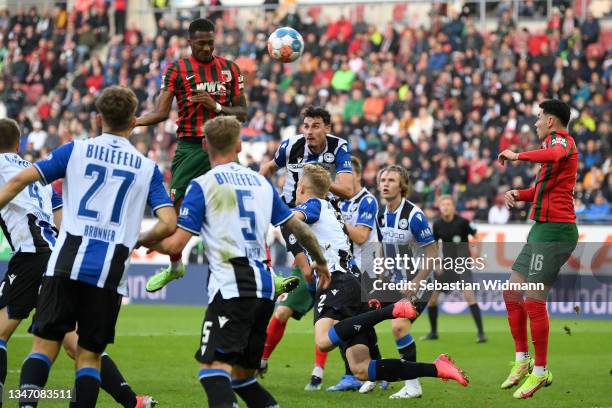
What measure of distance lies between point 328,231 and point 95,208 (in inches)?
117

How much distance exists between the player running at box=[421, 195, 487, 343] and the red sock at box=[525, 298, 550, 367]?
483cm

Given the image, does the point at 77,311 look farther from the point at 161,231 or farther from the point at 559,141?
the point at 559,141

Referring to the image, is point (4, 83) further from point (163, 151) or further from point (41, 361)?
point (41, 361)

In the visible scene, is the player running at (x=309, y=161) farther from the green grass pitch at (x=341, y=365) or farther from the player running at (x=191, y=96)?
the player running at (x=191, y=96)

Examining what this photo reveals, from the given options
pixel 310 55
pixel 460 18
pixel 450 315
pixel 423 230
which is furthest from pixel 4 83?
pixel 423 230

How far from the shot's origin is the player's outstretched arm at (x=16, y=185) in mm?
6902

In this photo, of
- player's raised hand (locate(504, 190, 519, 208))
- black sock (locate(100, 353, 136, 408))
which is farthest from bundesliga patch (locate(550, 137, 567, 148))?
black sock (locate(100, 353, 136, 408))

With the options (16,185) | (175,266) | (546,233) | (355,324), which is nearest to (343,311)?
(355,324)

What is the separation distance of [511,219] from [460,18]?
7.93m

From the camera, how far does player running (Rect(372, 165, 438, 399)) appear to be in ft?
34.6

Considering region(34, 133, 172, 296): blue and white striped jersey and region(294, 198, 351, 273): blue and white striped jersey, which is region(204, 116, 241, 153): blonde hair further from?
region(294, 198, 351, 273): blue and white striped jersey

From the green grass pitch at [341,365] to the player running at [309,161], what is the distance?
48cm

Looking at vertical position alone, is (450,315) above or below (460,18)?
below

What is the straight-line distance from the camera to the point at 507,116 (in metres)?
24.4
